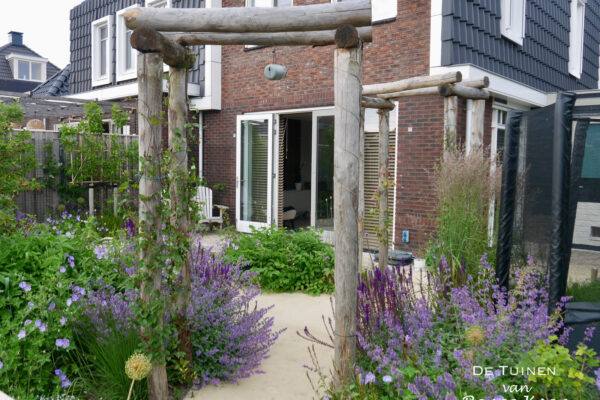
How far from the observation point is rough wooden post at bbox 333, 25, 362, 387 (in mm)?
2750

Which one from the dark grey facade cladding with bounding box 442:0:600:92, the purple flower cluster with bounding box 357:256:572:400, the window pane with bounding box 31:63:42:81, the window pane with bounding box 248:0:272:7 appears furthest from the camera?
the window pane with bounding box 31:63:42:81

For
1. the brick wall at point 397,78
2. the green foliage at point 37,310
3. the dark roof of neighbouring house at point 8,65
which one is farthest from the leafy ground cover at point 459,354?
A: the dark roof of neighbouring house at point 8,65

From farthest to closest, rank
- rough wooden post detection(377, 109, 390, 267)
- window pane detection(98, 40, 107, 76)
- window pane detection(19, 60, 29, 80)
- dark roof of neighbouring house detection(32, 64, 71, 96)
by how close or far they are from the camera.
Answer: window pane detection(19, 60, 29, 80)
dark roof of neighbouring house detection(32, 64, 71, 96)
window pane detection(98, 40, 107, 76)
rough wooden post detection(377, 109, 390, 267)

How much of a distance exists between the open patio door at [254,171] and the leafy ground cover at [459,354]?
583cm

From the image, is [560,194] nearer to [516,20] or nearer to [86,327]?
[86,327]

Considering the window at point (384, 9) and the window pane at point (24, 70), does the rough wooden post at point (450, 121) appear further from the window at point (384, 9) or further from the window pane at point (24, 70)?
the window pane at point (24, 70)

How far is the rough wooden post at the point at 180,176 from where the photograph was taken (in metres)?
2.95

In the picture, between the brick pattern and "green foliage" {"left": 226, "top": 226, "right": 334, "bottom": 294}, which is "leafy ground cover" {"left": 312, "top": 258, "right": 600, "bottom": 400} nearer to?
"green foliage" {"left": 226, "top": 226, "right": 334, "bottom": 294}

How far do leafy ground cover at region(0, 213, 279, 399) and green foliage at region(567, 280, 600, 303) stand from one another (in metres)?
2.17

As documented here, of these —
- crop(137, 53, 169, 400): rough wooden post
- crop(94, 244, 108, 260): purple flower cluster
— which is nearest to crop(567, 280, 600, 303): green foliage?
crop(137, 53, 169, 400): rough wooden post

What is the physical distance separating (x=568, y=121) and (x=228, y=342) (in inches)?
95.4

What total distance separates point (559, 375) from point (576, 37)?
11.0 meters

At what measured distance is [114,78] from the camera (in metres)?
11.6

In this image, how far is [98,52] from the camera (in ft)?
40.2
